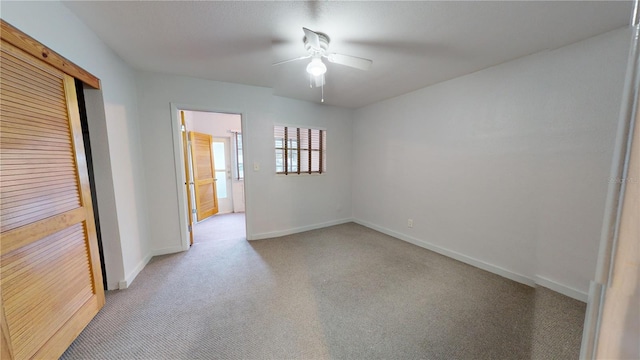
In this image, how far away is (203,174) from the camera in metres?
4.34

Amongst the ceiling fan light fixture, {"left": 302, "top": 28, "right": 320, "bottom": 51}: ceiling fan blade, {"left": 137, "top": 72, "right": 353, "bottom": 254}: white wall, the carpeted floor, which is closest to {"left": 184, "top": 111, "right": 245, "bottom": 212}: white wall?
{"left": 137, "top": 72, "right": 353, "bottom": 254}: white wall

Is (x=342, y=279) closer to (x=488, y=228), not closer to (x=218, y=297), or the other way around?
(x=218, y=297)

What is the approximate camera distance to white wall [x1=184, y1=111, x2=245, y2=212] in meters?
4.61

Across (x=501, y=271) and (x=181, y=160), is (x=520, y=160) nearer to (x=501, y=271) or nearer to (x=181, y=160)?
(x=501, y=271)

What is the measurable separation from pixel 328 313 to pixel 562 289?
83.8 inches

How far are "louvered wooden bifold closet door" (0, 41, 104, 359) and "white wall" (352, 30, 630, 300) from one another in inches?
136

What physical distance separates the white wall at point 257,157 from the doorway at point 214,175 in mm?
519

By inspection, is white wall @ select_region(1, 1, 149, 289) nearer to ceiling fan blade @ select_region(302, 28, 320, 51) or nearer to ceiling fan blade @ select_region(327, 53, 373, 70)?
ceiling fan blade @ select_region(302, 28, 320, 51)

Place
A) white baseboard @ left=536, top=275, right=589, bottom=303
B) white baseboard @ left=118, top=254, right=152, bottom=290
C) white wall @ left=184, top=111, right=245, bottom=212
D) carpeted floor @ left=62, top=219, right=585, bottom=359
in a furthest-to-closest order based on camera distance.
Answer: white wall @ left=184, top=111, right=245, bottom=212
white baseboard @ left=118, top=254, right=152, bottom=290
white baseboard @ left=536, top=275, right=589, bottom=303
carpeted floor @ left=62, top=219, right=585, bottom=359

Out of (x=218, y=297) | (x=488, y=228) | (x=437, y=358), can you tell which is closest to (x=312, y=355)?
(x=437, y=358)

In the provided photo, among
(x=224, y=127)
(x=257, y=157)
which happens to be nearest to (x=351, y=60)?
(x=257, y=157)

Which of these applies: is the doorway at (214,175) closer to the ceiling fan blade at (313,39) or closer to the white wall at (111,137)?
the white wall at (111,137)

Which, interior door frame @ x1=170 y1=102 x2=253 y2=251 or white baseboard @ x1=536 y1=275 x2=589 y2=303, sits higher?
interior door frame @ x1=170 y1=102 x2=253 y2=251

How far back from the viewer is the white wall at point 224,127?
4.61 m
